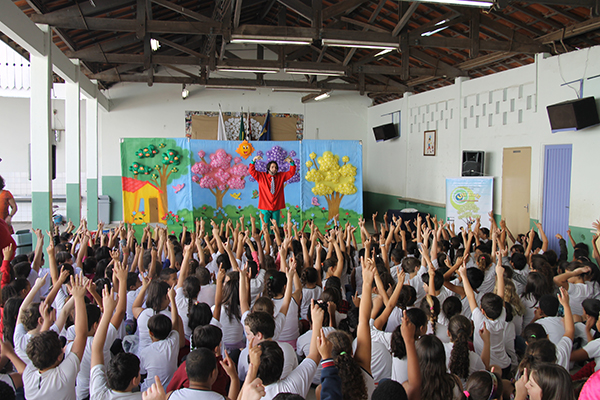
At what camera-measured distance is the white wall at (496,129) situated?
6.44m

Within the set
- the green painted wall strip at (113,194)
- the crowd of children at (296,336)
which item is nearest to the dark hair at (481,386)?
the crowd of children at (296,336)

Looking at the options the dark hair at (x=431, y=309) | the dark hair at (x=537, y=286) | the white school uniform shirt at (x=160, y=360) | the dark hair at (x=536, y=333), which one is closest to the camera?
the white school uniform shirt at (x=160, y=360)

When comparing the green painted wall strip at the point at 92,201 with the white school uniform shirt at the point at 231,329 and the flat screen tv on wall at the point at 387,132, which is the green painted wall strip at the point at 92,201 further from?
the white school uniform shirt at the point at 231,329

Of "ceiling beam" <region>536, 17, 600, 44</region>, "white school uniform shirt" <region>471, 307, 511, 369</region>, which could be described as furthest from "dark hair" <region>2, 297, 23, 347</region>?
"ceiling beam" <region>536, 17, 600, 44</region>

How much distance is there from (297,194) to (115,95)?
6.59m

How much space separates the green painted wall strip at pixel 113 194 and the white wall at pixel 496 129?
→ 762 cm

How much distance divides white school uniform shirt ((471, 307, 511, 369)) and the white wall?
4754 mm

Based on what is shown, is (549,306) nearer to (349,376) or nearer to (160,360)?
(349,376)

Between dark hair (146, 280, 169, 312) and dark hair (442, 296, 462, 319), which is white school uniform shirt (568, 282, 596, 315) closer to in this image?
dark hair (442, 296, 462, 319)

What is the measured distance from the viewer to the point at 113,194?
1201cm

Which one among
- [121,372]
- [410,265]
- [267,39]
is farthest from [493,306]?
[267,39]

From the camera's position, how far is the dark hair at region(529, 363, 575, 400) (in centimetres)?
163

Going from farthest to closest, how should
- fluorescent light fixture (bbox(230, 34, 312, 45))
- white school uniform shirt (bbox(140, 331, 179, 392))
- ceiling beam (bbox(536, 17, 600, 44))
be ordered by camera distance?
fluorescent light fixture (bbox(230, 34, 312, 45)), ceiling beam (bbox(536, 17, 600, 44)), white school uniform shirt (bbox(140, 331, 179, 392))

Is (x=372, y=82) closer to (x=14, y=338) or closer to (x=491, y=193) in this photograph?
(x=491, y=193)
